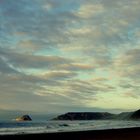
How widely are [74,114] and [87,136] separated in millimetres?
143599

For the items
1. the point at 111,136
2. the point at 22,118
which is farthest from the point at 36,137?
the point at 22,118

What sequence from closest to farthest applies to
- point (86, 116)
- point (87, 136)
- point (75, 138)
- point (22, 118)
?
point (75, 138) < point (87, 136) < point (22, 118) < point (86, 116)

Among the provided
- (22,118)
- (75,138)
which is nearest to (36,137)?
(75,138)

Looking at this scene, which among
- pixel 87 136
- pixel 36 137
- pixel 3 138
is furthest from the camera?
pixel 87 136

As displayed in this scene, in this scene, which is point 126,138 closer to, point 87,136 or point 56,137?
point 87,136

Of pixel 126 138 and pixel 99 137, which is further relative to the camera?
pixel 126 138

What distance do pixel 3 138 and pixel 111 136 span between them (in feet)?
11.8

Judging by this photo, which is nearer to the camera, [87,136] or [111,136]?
[87,136]

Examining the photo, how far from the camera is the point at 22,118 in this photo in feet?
348

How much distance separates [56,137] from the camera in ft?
22.5

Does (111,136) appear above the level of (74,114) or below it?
below

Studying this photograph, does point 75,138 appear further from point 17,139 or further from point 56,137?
point 17,139

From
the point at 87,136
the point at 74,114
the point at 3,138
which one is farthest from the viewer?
the point at 74,114

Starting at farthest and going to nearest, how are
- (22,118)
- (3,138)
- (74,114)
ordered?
(74,114) → (22,118) → (3,138)
